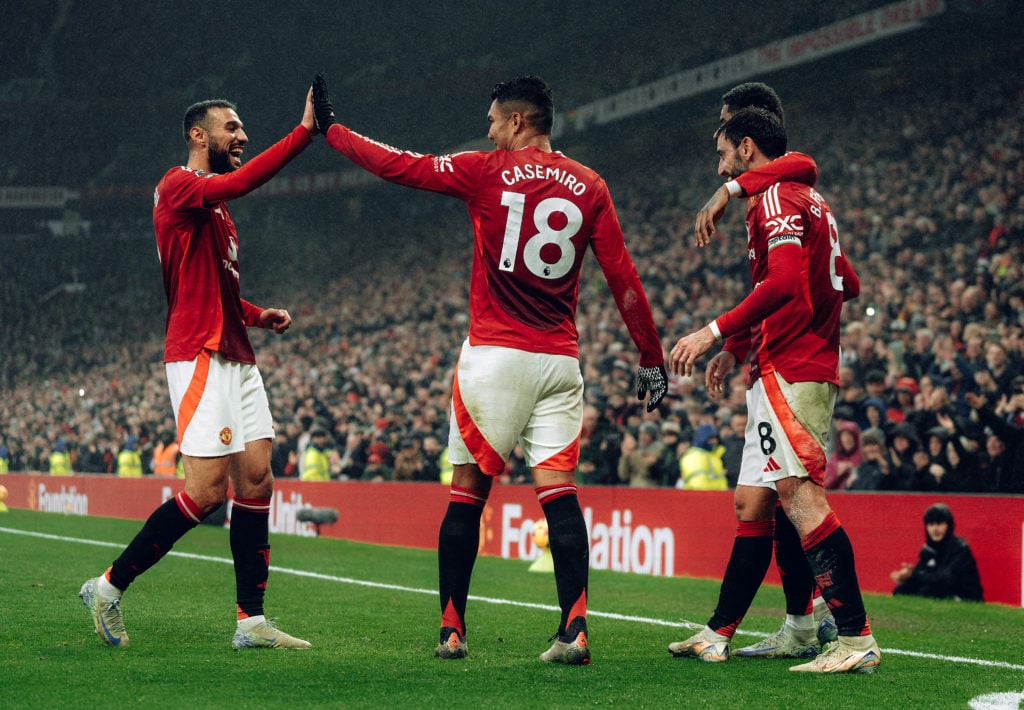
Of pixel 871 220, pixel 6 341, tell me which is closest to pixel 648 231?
pixel 871 220

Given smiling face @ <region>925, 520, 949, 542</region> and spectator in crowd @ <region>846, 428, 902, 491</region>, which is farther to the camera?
spectator in crowd @ <region>846, 428, 902, 491</region>

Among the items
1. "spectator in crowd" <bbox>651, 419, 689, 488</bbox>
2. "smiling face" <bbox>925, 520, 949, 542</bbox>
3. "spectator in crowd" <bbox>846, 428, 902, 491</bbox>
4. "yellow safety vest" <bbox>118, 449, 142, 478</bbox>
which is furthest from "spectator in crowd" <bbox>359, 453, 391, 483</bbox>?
"smiling face" <bbox>925, 520, 949, 542</bbox>

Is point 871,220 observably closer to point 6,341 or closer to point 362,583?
point 362,583

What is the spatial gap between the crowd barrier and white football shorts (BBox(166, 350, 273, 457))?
5.77 metres

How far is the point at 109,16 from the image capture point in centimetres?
3231

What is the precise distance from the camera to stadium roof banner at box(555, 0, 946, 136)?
21922 mm

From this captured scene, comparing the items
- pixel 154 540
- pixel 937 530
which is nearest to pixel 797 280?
pixel 154 540

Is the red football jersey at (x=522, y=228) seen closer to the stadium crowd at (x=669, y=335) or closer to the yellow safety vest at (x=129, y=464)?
the stadium crowd at (x=669, y=335)

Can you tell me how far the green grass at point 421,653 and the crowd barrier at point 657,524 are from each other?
60cm

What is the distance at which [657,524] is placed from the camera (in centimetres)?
1143

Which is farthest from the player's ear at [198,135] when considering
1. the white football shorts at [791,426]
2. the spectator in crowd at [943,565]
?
the spectator in crowd at [943,565]

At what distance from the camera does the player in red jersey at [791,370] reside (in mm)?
4621

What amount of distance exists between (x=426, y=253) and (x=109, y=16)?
10.7 m

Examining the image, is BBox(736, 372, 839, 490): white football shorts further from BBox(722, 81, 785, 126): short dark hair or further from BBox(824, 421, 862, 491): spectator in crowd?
BBox(824, 421, 862, 491): spectator in crowd
